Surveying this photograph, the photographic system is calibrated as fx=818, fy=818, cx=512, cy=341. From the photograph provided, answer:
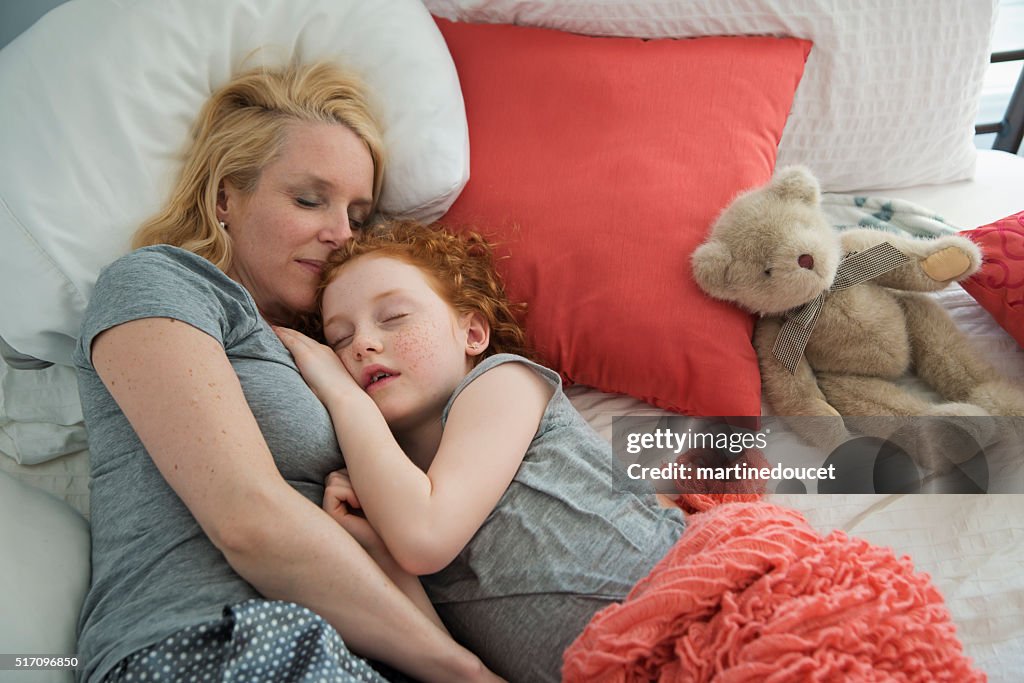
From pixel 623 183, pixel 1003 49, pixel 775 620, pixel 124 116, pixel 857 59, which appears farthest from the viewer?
pixel 1003 49

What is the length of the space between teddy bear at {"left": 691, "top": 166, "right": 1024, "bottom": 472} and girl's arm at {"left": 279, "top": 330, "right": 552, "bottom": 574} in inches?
17.5

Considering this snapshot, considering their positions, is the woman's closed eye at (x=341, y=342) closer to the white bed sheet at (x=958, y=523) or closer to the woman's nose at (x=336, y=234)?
the woman's nose at (x=336, y=234)

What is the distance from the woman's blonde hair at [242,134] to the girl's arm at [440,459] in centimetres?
31

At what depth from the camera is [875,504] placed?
1.33 m

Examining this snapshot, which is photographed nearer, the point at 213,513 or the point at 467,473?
the point at 213,513

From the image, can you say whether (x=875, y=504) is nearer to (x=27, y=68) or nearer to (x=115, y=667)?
(x=115, y=667)

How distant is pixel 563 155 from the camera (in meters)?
1.54

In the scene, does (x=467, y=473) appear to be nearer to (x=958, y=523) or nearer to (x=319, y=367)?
(x=319, y=367)

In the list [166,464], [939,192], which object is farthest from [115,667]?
[939,192]

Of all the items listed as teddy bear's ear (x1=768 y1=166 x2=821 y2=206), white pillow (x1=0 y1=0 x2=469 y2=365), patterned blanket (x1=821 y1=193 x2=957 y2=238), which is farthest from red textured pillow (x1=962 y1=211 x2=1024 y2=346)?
white pillow (x1=0 y1=0 x2=469 y2=365)

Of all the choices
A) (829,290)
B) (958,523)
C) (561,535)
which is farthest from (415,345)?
(958,523)

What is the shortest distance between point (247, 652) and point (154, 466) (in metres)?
0.33

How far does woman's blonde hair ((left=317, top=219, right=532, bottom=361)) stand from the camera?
4.44ft

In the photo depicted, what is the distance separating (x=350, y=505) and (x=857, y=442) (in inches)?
34.0
